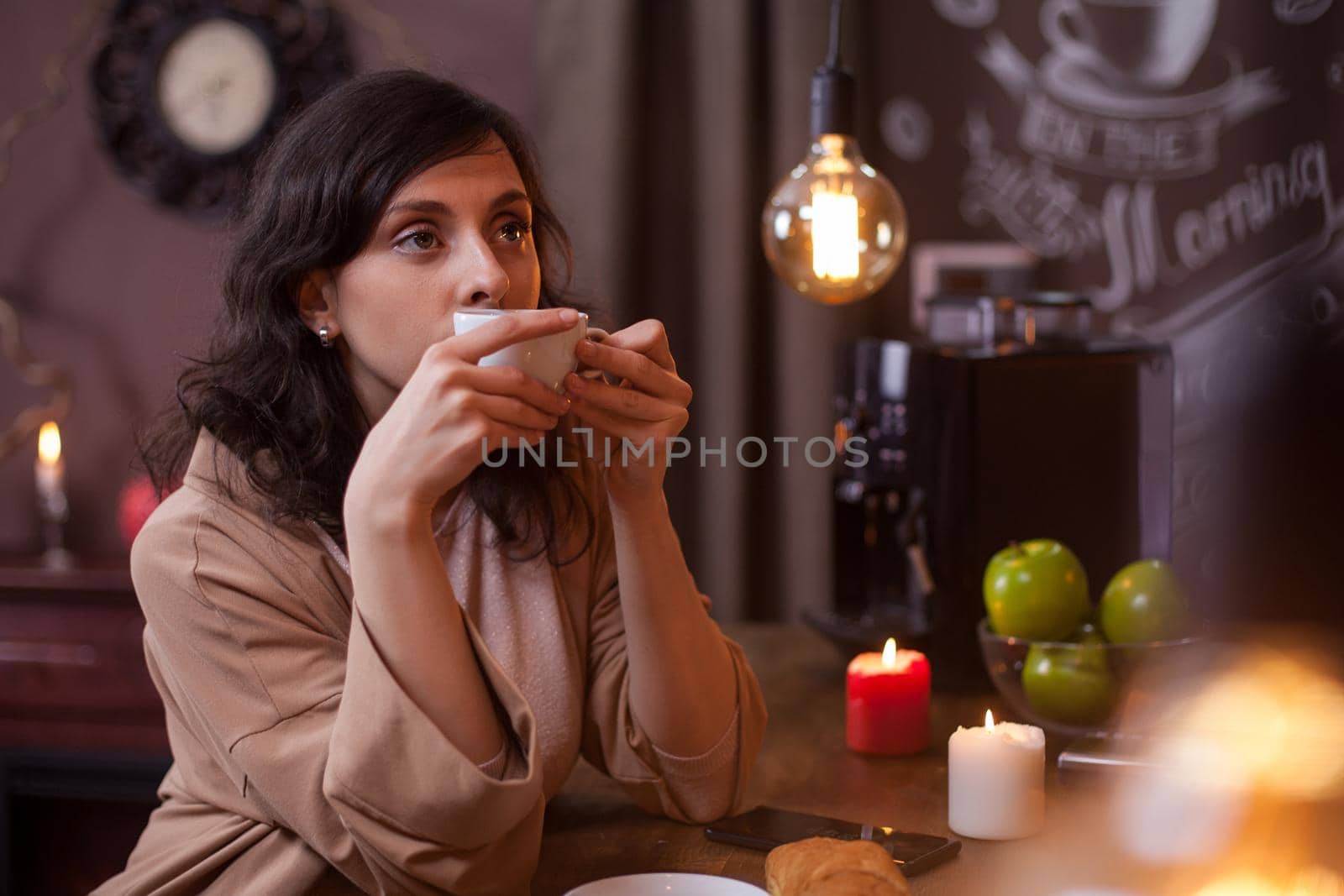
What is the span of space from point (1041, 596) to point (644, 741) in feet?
1.55

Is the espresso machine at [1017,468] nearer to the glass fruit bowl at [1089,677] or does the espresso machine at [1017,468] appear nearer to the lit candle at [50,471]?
the glass fruit bowl at [1089,677]

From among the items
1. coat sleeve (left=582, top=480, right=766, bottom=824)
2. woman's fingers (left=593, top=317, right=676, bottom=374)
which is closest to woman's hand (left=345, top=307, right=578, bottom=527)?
woman's fingers (left=593, top=317, right=676, bottom=374)

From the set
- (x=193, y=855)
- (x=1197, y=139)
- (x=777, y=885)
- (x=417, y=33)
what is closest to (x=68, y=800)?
(x=417, y=33)

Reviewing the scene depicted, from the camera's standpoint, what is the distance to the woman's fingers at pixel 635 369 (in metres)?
1.13

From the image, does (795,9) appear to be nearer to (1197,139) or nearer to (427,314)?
(1197,139)

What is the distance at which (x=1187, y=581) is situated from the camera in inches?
99.0

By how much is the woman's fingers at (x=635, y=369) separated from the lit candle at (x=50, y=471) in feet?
6.58

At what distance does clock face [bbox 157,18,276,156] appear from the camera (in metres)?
2.83

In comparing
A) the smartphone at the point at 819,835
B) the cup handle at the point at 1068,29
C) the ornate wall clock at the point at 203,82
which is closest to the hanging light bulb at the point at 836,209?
the smartphone at the point at 819,835

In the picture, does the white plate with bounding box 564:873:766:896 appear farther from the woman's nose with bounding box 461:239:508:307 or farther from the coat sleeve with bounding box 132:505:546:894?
the woman's nose with bounding box 461:239:508:307

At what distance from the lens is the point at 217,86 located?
2.86 m

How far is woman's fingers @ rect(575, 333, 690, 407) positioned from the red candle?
0.40 m

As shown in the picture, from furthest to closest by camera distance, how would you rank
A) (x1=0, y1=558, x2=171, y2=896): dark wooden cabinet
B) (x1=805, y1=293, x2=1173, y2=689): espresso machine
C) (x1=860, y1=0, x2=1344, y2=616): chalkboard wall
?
(x1=0, y1=558, x2=171, y2=896): dark wooden cabinet < (x1=860, y1=0, x2=1344, y2=616): chalkboard wall < (x1=805, y1=293, x2=1173, y2=689): espresso machine

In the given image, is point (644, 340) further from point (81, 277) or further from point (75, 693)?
point (81, 277)
